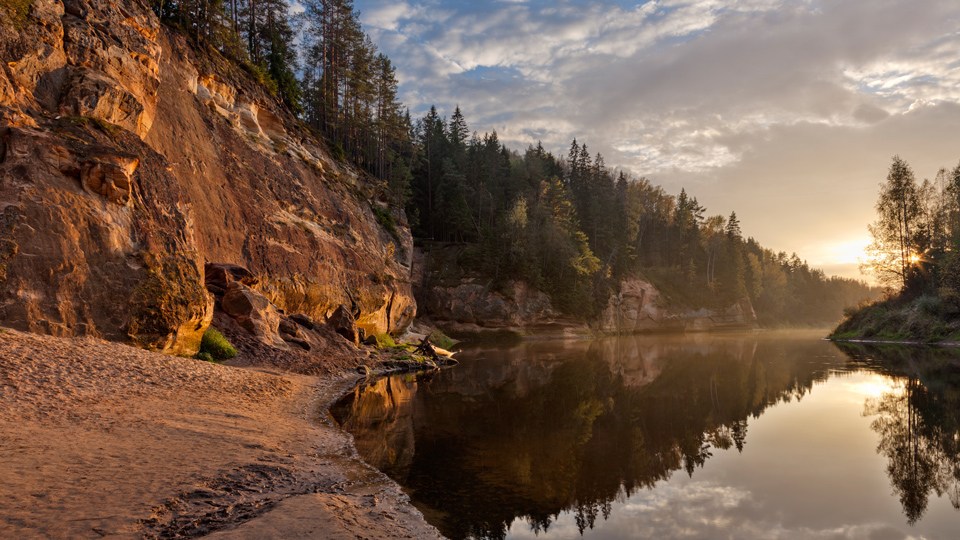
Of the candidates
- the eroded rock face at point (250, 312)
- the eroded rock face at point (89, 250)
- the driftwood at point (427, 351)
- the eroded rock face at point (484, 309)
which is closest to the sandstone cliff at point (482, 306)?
the eroded rock face at point (484, 309)

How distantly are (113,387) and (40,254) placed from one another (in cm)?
478

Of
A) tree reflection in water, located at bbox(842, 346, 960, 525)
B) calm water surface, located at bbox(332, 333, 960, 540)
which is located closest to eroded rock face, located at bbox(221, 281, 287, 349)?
calm water surface, located at bbox(332, 333, 960, 540)

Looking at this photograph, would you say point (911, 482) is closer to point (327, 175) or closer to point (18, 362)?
point (18, 362)

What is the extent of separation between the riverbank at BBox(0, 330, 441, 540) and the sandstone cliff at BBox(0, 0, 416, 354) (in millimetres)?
1721

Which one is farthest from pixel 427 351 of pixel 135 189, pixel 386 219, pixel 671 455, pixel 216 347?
pixel 671 455

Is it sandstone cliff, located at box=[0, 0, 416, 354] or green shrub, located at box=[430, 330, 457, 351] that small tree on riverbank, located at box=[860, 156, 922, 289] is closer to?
green shrub, located at box=[430, 330, 457, 351]

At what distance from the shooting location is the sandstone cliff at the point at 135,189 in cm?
1187

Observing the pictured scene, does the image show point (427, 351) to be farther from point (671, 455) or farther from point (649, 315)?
point (649, 315)

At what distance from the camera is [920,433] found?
1178 centimetres

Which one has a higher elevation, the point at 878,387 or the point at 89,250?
the point at 89,250

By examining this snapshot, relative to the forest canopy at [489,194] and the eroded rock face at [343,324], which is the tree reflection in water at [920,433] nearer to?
the eroded rock face at [343,324]

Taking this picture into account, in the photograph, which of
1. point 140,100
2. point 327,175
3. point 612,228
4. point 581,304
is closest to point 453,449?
point 140,100

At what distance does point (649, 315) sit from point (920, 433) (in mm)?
62936

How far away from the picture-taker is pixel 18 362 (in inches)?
352
